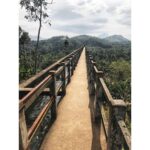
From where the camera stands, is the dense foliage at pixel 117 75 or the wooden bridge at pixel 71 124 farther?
the dense foliage at pixel 117 75

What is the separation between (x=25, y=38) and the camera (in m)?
35.4

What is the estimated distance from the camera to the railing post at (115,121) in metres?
2.78

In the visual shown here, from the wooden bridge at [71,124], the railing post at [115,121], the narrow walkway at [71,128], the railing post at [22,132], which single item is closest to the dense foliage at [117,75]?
the narrow walkway at [71,128]

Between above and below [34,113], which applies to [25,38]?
above

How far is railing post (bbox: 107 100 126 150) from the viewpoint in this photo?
278 cm

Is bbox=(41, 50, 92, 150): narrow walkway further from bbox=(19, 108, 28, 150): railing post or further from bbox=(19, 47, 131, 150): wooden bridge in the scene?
bbox=(19, 108, 28, 150): railing post

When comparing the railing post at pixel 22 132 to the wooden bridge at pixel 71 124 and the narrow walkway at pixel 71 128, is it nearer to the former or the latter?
the wooden bridge at pixel 71 124

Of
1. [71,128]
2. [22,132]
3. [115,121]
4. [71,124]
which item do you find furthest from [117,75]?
[22,132]

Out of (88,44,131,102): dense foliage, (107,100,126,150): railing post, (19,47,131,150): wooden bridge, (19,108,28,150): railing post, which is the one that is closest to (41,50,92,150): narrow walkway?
(19,47,131,150): wooden bridge

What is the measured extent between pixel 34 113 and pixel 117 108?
4.13 meters

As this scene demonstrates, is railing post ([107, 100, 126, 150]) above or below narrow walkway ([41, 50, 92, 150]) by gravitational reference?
above

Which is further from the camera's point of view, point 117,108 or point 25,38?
point 25,38
